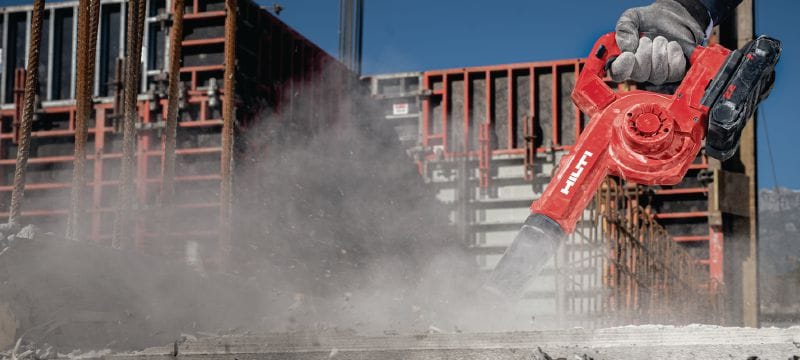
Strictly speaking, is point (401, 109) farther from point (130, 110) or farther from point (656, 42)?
point (656, 42)

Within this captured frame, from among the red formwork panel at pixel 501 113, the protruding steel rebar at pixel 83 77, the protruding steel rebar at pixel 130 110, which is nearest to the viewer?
the protruding steel rebar at pixel 83 77

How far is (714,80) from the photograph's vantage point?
416 cm

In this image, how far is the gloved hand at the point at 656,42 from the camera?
13.6 ft

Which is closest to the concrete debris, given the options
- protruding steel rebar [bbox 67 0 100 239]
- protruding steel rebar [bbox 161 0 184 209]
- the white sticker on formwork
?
protruding steel rebar [bbox 67 0 100 239]

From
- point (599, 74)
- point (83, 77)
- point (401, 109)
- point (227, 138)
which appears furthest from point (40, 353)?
point (401, 109)

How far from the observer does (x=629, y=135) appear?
4188mm

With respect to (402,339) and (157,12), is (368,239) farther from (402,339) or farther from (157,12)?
(402,339)

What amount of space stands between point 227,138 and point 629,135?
6.75 meters

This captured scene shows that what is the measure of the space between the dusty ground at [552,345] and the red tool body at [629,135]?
54cm

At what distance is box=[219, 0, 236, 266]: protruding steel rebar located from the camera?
10.2 m

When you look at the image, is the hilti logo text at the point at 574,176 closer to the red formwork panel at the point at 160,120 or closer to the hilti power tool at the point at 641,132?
the hilti power tool at the point at 641,132

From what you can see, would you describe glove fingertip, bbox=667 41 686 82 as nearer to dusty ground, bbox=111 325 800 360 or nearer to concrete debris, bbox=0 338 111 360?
dusty ground, bbox=111 325 800 360

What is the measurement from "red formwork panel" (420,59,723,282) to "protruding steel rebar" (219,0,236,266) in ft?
15.2

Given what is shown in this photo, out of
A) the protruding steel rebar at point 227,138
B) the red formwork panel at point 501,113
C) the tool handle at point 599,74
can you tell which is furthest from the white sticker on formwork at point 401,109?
the tool handle at point 599,74
